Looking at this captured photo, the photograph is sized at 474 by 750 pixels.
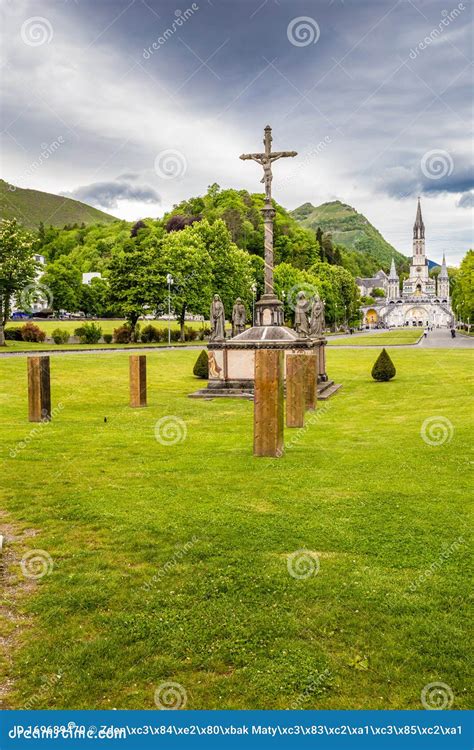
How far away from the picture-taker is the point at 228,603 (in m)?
6.03

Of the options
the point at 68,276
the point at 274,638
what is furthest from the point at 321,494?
the point at 68,276

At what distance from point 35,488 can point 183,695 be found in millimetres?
6552

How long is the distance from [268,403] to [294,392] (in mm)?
4271

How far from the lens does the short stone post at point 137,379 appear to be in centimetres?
2009

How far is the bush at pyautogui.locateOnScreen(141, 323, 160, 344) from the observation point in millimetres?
63062

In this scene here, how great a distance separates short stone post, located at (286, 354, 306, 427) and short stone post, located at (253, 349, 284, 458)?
3746mm

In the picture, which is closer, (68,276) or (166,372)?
(166,372)

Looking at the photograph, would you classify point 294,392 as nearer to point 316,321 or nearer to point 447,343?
point 316,321

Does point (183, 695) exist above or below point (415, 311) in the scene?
below

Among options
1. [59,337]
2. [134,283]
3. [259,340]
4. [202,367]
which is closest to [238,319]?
[259,340]

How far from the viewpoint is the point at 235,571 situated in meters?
6.79

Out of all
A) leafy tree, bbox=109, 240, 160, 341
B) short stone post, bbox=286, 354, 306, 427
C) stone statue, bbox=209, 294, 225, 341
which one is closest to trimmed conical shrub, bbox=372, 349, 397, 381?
stone statue, bbox=209, 294, 225, 341

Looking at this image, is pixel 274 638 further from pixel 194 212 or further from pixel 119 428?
pixel 194 212

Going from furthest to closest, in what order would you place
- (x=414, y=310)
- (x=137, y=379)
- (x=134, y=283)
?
1. (x=414, y=310)
2. (x=134, y=283)
3. (x=137, y=379)
